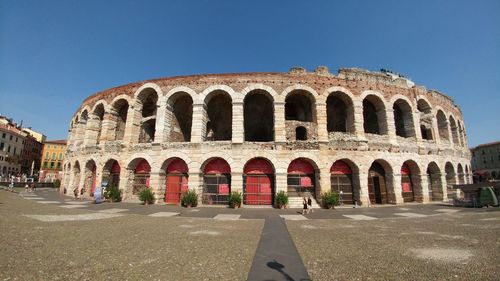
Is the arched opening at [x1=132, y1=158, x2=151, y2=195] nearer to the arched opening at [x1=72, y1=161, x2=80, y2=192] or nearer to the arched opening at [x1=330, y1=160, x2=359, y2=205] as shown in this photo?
the arched opening at [x1=72, y1=161, x2=80, y2=192]

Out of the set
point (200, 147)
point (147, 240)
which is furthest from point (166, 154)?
point (147, 240)

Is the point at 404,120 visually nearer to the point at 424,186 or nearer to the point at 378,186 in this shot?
the point at 424,186

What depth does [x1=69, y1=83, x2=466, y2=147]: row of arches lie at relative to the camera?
58.1ft

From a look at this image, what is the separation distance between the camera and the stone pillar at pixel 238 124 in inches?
658

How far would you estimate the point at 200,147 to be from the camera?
16812mm

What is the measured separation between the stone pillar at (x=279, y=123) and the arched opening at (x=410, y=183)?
12.0m

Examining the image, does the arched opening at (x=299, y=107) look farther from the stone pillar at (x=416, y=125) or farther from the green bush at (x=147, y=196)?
the green bush at (x=147, y=196)

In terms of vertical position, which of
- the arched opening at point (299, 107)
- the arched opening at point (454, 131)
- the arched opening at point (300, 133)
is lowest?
the arched opening at point (300, 133)

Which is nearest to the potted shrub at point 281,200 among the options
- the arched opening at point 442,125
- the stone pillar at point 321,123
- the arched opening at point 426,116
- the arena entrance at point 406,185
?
the stone pillar at point 321,123

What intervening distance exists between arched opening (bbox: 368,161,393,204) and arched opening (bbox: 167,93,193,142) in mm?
17707

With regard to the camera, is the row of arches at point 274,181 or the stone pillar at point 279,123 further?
the row of arches at point 274,181

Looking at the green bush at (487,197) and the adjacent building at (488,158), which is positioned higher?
the adjacent building at (488,158)

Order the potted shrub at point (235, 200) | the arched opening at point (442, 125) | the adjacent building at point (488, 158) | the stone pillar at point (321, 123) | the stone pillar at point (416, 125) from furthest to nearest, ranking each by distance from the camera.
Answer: the adjacent building at point (488, 158) → the arched opening at point (442, 125) → the stone pillar at point (416, 125) → the stone pillar at point (321, 123) → the potted shrub at point (235, 200)

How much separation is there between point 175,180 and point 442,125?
28.2 metres
